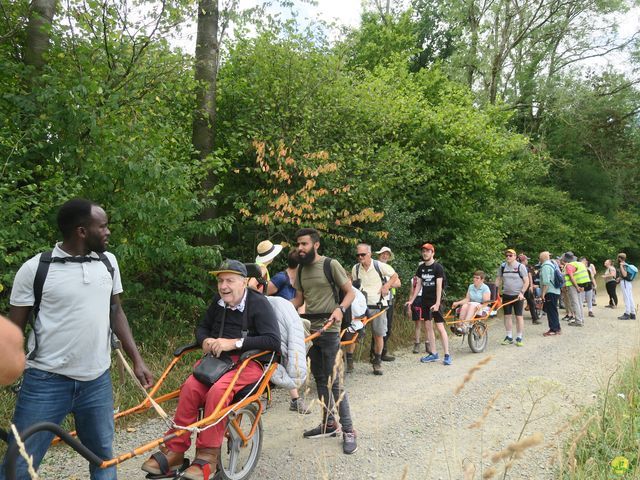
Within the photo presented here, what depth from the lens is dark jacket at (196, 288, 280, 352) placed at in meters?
3.81

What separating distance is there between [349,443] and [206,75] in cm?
735

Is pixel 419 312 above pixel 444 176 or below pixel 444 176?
below

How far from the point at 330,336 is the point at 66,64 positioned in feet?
17.1

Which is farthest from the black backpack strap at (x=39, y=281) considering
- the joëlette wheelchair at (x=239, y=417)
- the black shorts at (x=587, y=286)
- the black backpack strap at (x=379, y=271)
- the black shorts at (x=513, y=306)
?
the black shorts at (x=587, y=286)

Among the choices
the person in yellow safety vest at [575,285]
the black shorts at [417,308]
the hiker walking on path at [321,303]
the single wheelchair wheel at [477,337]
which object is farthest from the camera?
the person in yellow safety vest at [575,285]

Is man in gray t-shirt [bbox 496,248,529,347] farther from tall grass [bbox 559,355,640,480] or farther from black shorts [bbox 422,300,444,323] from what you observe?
tall grass [bbox 559,355,640,480]

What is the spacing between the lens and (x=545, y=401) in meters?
5.97

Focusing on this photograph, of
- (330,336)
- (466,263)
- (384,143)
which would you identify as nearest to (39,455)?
(330,336)

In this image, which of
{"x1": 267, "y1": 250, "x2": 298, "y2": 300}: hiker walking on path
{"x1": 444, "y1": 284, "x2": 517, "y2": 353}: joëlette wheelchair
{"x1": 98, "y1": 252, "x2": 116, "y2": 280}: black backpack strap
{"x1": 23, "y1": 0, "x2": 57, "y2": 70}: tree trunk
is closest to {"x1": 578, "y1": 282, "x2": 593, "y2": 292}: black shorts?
{"x1": 444, "y1": 284, "x2": 517, "y2": 353}: joëlette wheelchair

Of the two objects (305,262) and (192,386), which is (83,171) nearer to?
(305,262)

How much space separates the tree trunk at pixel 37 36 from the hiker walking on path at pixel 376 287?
553cm

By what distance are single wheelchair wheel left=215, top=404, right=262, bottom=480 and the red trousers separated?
255mm

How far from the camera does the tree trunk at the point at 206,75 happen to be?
9.13 meters

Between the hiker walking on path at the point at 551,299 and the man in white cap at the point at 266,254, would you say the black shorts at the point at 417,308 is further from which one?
the hiker walking on path at the point at 551,299
